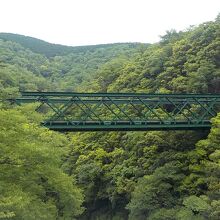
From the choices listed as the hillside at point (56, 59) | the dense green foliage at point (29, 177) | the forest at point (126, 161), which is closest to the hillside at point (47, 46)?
the hillside at point (56, 59)

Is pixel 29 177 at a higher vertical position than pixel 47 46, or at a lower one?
lower

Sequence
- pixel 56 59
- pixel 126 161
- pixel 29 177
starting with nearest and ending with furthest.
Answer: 1. pixel 29 177
2. pixel 126 161
3. pixel 56 59

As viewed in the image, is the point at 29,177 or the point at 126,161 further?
the point at 126,161

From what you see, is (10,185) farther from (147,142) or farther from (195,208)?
(147,142)

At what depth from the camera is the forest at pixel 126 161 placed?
70.6ft

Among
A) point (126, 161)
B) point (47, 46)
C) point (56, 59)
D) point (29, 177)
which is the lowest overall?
point (126, 161)

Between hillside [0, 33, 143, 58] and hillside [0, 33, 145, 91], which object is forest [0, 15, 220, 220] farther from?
hillside [0, 33, 143, 58]

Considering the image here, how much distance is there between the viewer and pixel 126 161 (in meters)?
38.9

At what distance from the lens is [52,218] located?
22.8 meters

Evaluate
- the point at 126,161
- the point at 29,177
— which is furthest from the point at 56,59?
the point at 29,177

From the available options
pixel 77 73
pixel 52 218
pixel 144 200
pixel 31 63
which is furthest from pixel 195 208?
pixel 31 63

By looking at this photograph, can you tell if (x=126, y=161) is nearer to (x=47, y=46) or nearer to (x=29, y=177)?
(x=29, y=177)

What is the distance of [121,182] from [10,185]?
18.0m

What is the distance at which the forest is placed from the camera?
70.6 ft
